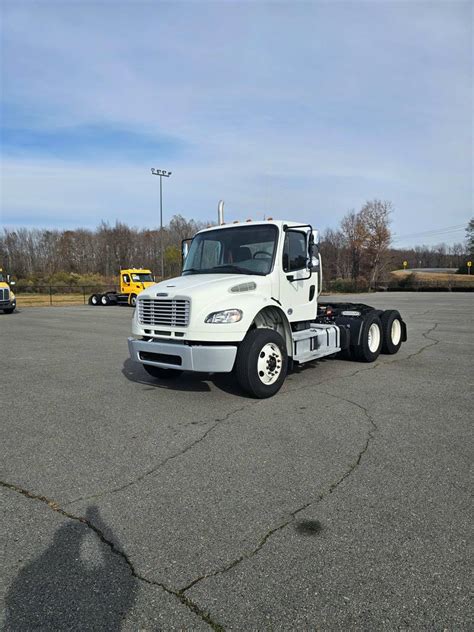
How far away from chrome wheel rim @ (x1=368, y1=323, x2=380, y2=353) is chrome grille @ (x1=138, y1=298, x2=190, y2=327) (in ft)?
14.9

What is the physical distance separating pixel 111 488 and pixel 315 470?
1.75m

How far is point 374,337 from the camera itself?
9.41 metres

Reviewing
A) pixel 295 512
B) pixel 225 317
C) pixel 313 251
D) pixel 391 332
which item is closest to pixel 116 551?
pixel 295 512

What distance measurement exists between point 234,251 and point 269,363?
204 centimetres

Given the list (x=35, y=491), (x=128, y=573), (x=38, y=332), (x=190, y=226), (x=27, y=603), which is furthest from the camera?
(x=190, y=226)

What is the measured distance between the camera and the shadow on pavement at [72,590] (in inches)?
91.7

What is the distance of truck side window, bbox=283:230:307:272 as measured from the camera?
727 cm

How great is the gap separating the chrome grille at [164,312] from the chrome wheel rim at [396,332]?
558cm

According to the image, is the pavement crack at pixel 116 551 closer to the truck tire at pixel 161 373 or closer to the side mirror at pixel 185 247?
the truck tire at pixel 161 373

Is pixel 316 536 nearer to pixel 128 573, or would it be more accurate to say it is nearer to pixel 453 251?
pixel 128 573

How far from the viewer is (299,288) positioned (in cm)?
759

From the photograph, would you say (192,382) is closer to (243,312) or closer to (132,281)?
(243,312)

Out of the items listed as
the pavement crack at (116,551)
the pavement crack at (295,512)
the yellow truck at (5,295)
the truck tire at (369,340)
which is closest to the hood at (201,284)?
the pavement crack at (295,512)

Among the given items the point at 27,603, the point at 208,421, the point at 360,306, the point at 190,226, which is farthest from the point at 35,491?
the point at 190,226
